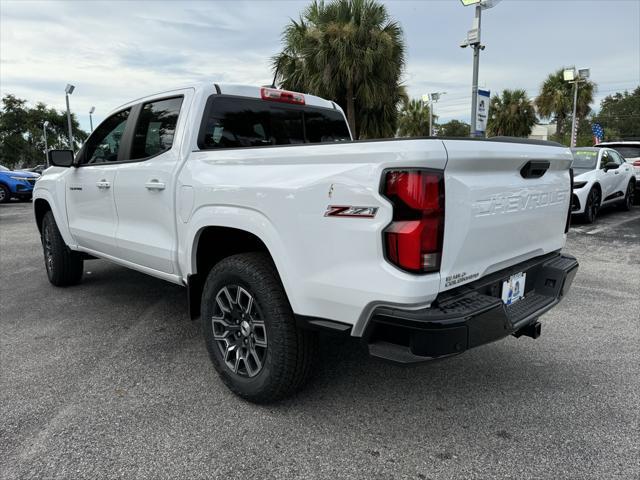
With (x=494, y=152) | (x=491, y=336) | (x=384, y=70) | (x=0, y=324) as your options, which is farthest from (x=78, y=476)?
(x=384, y=70)

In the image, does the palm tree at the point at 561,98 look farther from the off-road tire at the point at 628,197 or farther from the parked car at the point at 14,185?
the parked car at the point at 14,185

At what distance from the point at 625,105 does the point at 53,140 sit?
89574mm

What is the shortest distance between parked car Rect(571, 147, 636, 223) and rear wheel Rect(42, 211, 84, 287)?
322 inches

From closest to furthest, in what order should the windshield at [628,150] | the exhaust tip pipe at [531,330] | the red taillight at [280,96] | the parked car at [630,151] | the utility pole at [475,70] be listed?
the exhaust tip pipe at [531,330], the red taillight at [280,96], the utility pole at [475,70], the parked car at [630,151], the windshield at [628,150]

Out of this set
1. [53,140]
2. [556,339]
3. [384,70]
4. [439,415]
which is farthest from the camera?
[53,140]

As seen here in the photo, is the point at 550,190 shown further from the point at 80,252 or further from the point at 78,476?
the point at 80,252

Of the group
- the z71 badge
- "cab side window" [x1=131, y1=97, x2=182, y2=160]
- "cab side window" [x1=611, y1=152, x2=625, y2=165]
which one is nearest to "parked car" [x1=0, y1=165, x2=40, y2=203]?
"cab side window" [x1=131, y1=97, x2=182, y2=160]

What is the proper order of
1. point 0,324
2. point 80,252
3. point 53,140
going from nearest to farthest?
point 0,324 < point 80,252 < point 53,140

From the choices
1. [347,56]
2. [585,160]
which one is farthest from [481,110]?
[347,56]

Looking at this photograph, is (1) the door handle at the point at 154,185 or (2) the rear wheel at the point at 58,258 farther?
(2) the rear wheel at the point at 58,258

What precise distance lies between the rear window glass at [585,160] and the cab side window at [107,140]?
887 centimetres

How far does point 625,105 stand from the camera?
277 ft

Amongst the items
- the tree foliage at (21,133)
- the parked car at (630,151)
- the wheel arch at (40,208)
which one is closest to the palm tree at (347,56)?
the parked car at (630,151)

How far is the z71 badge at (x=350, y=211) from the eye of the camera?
6.88 feet
